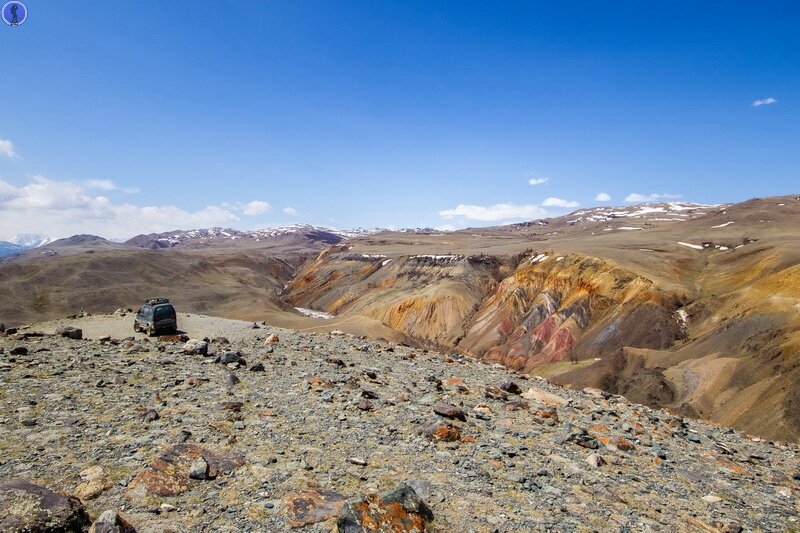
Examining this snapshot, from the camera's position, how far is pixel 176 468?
7016 millimetres

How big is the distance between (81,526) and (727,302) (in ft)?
186

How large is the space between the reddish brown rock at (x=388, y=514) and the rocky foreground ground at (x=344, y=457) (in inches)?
0.8

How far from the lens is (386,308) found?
3127 inches

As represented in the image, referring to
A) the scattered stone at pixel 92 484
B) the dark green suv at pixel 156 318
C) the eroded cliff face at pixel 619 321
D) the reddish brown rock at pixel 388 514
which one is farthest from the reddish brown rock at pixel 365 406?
the eroded cliff face at pixel 619 321

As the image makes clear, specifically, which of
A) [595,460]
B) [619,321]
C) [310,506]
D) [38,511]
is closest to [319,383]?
[310,506]

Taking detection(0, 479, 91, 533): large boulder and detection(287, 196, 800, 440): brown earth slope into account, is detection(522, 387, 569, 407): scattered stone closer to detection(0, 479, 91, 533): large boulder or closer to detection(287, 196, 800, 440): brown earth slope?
detection(0, 479, 91, 533): large boulder

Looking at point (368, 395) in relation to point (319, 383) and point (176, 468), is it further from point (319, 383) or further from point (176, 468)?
point (176, 468)

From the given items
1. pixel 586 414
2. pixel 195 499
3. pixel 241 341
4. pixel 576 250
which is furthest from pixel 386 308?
pixel 195 499

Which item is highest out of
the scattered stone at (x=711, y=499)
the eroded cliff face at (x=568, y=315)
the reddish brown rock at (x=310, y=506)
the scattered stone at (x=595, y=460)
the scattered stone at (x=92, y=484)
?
the scattered stone at (x=92, y=484)

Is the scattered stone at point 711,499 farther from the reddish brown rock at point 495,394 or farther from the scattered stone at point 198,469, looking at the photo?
the scattered stone at point 198,469

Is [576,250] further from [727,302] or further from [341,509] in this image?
[341,509]

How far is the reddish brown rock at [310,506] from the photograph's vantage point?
5926 millimetres

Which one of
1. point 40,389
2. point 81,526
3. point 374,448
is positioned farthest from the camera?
point 40,389

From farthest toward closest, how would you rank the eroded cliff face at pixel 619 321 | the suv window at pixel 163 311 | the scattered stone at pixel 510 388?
the eroded cliff face at pixel 619 321 → the suv window at pixel 163 311 → the scattered stone at pixel 510 388
